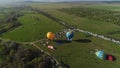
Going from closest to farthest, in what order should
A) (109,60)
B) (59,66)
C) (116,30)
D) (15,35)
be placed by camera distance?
1. (59,66)
2. (109,60)
3. (15,35)
4. (116,30)

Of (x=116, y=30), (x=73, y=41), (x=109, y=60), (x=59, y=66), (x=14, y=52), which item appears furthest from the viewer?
(x=116, y=30)

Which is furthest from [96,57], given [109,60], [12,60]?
[12,60]

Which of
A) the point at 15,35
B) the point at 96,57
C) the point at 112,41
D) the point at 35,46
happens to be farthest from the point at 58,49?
the point at 15,35

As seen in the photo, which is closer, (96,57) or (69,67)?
(69,67)

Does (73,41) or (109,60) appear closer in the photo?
(109,60)

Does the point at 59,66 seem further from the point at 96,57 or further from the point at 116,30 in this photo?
the point at 116,30

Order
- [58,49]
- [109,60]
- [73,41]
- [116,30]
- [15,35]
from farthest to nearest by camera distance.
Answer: [116,30] < [15,35] < [73,41] < [58,49] < [109,60]

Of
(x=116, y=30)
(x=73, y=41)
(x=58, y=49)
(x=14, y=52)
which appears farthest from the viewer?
(x=116, y=30)

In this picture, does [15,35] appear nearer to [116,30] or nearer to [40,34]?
[40,34]
